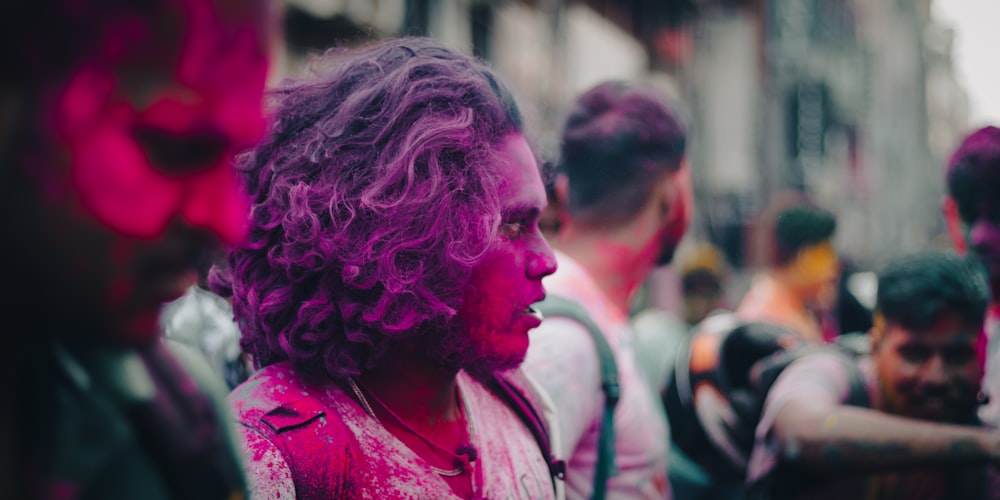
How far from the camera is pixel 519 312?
170cm

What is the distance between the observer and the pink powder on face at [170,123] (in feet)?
2.41

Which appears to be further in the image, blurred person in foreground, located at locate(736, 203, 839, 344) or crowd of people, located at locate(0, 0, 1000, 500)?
blurred person in foreground, located at locate(736, 203, 839, 344)

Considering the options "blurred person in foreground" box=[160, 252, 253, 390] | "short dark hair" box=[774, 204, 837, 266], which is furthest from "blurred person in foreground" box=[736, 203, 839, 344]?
"blurred person in foreground" box=[160, 252, 253, 390]

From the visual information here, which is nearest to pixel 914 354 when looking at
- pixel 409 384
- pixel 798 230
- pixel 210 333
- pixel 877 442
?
pixel 877 442

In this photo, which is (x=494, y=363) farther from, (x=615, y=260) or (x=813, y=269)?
(x=813, y=269)

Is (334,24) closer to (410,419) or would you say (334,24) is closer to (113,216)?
(410,419)

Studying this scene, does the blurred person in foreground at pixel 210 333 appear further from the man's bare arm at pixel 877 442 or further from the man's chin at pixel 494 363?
the man's bare arm at pixel 877 442

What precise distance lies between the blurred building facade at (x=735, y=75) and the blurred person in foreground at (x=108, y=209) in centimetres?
110

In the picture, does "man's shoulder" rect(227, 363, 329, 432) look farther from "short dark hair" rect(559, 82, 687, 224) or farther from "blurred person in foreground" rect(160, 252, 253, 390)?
"short dark hair" rect(559, 82, 687, 224)

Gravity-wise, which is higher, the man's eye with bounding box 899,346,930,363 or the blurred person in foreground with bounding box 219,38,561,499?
the blurred person in foreground with bounding box 219,38,561,499

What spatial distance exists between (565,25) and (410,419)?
1058 cm

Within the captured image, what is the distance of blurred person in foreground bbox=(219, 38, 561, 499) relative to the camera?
4.99 ft

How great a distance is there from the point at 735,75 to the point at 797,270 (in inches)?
514

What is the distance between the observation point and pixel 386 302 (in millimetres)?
1546
